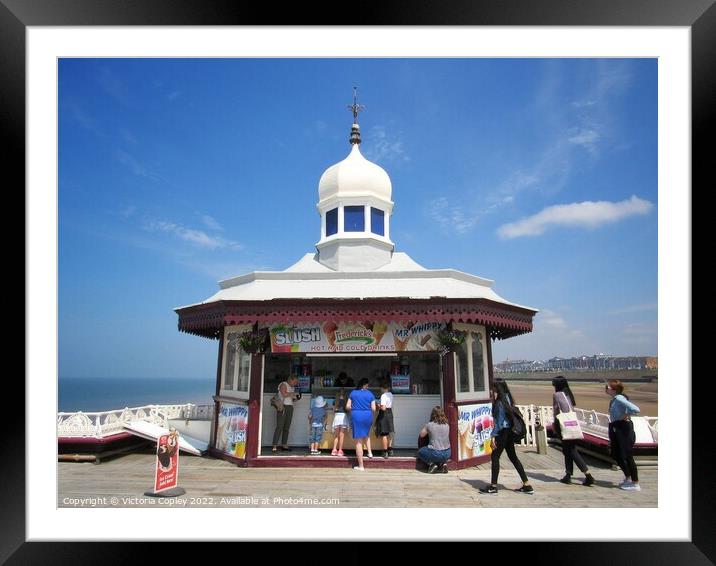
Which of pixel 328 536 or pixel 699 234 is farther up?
pixel 699 234

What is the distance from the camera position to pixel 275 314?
29.6 feet

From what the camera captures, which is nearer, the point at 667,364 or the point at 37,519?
the point at 37,519

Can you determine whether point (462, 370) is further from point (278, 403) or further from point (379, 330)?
point (278, 403)

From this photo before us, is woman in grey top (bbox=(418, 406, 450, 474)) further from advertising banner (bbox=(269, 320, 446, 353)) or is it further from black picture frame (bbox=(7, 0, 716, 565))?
black picture frame (bbox=(7, 0, 716, 565))

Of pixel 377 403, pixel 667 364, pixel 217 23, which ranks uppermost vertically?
pixel 217 23

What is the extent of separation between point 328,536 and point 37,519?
148 inches

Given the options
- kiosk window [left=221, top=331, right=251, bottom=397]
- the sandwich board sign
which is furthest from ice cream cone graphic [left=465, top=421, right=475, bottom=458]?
the sandwich board sign

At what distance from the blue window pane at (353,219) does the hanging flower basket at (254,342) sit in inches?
188

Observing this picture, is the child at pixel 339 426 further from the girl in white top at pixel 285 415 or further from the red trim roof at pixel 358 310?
the red trim roof at pixel 358 310

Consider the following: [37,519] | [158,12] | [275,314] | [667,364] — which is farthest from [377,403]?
[158,12]

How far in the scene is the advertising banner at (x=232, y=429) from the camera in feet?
30.2

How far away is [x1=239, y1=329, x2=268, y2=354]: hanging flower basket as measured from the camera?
9305 mm

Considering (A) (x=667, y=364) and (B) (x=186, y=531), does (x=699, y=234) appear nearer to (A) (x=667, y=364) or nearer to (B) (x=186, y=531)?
(A) (x=667, y=364)

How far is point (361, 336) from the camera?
9320 mm
